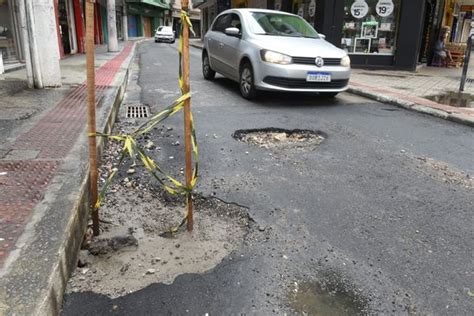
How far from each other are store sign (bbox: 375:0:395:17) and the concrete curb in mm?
5751

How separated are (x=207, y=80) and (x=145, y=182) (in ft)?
22.1

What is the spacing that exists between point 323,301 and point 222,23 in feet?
25.9

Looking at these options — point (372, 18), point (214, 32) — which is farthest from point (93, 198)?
point (372, 18)

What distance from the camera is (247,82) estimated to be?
7566 millimetres

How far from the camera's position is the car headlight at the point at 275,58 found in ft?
22.5

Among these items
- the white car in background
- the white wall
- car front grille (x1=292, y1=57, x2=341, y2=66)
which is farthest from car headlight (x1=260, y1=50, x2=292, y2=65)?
the white car in background

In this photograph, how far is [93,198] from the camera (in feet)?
8.96

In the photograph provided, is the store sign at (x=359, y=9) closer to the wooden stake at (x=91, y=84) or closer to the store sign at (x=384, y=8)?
the store sign at (x=384, y=8)

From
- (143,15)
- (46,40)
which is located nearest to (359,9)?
(46,40)

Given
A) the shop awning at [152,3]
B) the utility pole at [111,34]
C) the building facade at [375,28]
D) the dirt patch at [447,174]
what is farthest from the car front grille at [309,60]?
the shop awning at [152,3]

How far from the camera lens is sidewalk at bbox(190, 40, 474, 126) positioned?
23.4 ft

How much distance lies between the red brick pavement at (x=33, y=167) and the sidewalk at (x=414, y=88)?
5.68 m

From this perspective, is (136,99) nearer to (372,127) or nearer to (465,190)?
(372,127)

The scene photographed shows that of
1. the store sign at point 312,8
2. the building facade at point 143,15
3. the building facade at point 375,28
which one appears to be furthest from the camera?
the building facade at point 143,15
